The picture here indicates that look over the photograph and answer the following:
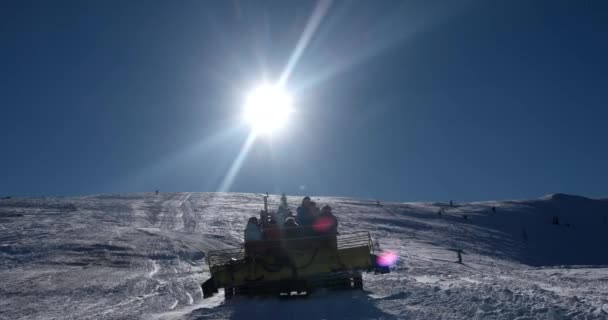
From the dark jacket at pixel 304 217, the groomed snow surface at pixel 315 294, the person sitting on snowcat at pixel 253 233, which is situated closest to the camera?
the groomed snow surface at pixel 315 294

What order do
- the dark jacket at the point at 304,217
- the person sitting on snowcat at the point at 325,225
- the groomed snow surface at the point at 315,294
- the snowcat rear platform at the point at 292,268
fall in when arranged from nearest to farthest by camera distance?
the groomed snow surface at the point at 315,294
the snowcat rear platform at the point at 292,268
the person sitting on snowcat at the point at 325,225
the dark jacket at the point at 304,217

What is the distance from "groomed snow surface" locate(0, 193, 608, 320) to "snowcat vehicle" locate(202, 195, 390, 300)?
1.53 feet

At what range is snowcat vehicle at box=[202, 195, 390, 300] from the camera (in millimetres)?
12977

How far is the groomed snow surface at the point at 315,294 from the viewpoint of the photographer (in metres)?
10.6

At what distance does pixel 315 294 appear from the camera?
1313 cm

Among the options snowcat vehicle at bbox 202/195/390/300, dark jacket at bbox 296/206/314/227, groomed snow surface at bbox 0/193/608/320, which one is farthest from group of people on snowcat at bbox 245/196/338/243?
groomed snow surface at bbox 0/193/608/320

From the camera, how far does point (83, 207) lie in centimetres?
4659

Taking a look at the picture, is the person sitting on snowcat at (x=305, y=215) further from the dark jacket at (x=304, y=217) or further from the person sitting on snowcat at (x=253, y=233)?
the person sitting on snowcat at (x=253, y=233)

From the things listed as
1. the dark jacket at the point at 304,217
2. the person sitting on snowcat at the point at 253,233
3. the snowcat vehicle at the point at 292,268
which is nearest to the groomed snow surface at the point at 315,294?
the snowcat vehicle at the point at 292,268

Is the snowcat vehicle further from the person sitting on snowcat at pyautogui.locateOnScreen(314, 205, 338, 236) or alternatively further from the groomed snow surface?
the groomed snow surface

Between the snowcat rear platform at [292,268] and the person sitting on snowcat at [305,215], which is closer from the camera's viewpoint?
the snowcat rear platform at [292,268]

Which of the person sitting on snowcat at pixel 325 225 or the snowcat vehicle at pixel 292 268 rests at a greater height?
the person sitting on snowcat at pixel 325 225

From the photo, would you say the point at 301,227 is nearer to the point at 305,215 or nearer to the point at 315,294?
the point at 305,215

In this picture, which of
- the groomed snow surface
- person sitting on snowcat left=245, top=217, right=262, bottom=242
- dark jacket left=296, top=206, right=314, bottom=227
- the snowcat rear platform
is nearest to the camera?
the groomed snow surface
